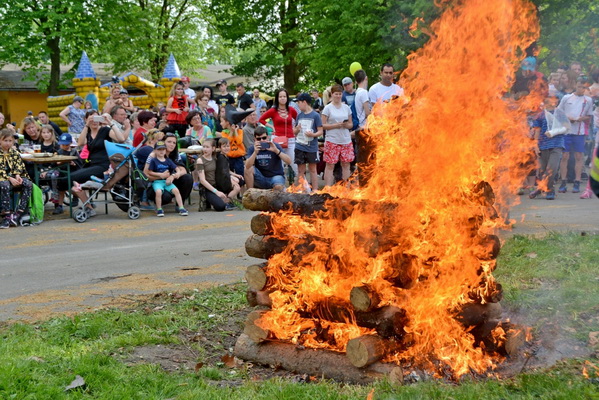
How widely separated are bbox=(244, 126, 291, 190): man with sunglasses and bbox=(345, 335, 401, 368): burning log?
29.3 ft

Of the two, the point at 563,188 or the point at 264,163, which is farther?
the point at 563,188

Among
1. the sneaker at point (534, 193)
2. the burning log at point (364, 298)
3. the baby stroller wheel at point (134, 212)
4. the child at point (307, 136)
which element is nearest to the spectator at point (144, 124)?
the baby stroller wheel at point (134, 212)

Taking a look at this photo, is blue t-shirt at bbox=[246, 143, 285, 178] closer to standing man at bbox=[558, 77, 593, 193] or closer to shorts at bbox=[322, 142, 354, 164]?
shorts at bbox=[322, 142, 354, 164]

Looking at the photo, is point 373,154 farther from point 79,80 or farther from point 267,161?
point 79,80

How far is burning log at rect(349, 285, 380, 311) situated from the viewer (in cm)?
509

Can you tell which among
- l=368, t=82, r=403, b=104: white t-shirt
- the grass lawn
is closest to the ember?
the grass lawn

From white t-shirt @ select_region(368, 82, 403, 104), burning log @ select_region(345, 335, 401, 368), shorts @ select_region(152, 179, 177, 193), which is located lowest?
burning log @ select_region(345, 335, 401, 368)

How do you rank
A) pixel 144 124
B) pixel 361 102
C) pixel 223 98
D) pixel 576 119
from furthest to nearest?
pixel 223 98
pixel 144 124
pixel 576 119
pixel 361 102

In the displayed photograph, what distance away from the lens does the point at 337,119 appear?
46.0 ft

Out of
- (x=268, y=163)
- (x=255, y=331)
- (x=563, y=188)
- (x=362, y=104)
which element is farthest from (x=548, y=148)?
(x=255, y=331)

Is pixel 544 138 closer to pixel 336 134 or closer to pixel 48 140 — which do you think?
pixel 336 134

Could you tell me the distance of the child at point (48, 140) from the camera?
14.6 meters

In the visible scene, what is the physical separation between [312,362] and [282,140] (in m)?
10.4

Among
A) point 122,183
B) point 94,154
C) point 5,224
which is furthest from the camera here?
point 94,154
